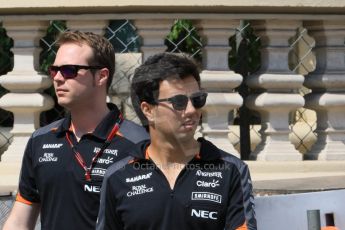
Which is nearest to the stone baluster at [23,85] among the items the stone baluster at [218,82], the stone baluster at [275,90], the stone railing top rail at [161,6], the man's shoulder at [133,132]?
the stone railing top rail at [161,6]

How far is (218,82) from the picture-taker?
5.21 metres

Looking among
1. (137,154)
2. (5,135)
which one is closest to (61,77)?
(137,154)

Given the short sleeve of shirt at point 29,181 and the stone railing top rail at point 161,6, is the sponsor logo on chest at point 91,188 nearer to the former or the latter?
the short sleeve of shirt at point 29,181

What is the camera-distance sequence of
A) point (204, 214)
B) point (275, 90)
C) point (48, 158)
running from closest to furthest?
point (204, 214) → point (48, 158) → point (275, 90)

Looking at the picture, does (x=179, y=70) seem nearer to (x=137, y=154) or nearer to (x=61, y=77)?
(x=137, y=154)

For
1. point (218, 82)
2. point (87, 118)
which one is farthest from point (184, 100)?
point (218, 82)

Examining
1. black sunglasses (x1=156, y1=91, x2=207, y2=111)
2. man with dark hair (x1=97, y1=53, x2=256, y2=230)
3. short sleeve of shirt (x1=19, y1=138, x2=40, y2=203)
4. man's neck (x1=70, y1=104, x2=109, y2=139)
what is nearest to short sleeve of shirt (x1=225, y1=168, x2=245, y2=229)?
man with dark hair (x1=97, y1=53, x2=256, y2=230)

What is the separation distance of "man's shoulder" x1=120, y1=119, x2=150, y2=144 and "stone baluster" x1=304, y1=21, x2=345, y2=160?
1.73 meters

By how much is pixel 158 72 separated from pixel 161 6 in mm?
1630

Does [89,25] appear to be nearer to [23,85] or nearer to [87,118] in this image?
[23,85]

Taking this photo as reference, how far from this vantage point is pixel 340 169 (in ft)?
17.6

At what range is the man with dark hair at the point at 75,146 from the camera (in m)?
3.79

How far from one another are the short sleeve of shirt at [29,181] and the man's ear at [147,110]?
668mm

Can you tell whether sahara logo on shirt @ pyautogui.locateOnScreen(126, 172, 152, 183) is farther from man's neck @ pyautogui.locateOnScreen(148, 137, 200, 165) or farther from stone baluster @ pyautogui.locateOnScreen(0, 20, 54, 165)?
stone baluster @ pyautogui.locateOnScreen(0, 20, 54, 165)
